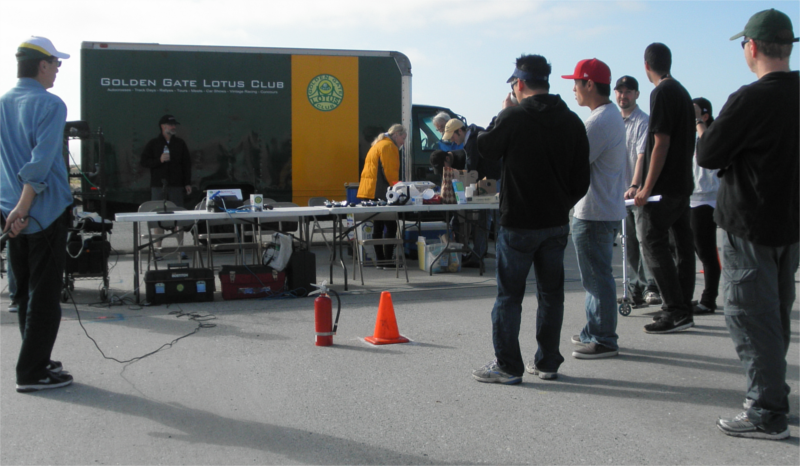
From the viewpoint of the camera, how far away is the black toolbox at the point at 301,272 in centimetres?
723

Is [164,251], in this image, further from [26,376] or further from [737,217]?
[737,217]

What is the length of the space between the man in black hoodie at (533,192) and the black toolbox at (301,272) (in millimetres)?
→ 3541

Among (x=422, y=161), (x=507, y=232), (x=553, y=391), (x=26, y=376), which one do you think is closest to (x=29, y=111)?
(x=26, y=376)

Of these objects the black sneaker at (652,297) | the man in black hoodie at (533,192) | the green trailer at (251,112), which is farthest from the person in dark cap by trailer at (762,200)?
the green trailer at (251,112)

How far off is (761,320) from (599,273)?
1408 millimetres

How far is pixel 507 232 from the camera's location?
12.9 ft

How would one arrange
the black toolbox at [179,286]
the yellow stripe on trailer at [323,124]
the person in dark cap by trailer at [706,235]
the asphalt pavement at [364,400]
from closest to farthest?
the asphalt pavement at [364,400], the person in dark cap by trailer at [706,235], the black toolbox at [179,286], the yellow stripe on trailer at [323,124]

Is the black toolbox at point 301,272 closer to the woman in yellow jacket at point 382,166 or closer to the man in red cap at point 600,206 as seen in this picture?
the woman in yellow jacket at point 382,166

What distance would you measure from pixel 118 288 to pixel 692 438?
6416 millimetres

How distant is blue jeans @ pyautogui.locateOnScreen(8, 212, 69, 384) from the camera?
3869 millimetres

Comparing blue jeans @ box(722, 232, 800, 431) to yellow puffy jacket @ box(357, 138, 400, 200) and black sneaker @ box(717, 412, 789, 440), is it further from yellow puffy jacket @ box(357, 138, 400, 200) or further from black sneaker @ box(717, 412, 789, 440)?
yellow puffy jacket @ box(357, 138, 400, 200)

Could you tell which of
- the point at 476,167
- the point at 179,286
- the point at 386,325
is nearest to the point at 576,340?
the point at 386,325

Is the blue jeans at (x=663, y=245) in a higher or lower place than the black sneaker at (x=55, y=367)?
higher

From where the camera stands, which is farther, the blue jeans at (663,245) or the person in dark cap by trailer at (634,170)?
Result: the person in dark cap by trailer at (634,170)
